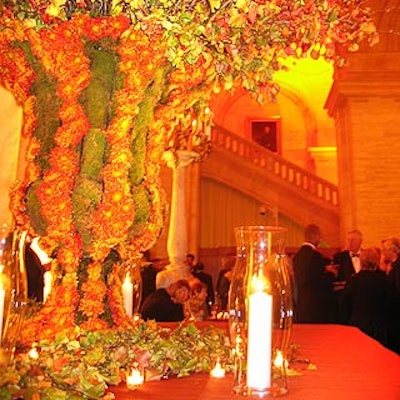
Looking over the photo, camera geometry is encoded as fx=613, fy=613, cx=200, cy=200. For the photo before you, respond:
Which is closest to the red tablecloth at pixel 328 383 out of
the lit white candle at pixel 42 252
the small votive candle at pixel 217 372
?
the small votive candle at pixel 217 372

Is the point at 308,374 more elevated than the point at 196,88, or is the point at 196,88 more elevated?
the point at 196,88

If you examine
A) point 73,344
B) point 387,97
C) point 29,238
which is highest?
point 387,97

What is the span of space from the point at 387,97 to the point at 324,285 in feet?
21.7

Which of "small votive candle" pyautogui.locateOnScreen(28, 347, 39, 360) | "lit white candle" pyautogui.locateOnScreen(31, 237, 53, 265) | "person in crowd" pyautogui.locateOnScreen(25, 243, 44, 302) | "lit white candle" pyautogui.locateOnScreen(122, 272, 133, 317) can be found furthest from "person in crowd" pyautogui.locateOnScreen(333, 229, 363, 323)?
"small votive candle" pyautogui.locateOnScreen(28, 347, 39, 360)

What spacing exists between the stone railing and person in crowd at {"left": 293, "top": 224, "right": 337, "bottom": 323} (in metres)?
9.48

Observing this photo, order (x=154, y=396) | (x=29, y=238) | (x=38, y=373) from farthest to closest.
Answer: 1. (x=29, y=238)
2. (x=154, y=396)
3. (x=38, y=373)

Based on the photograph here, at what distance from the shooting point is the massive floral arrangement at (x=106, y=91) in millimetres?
1810

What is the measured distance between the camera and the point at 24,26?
6.31 ft

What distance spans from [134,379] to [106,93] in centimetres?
87

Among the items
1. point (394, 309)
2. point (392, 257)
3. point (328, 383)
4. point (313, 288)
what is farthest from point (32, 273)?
point (392, 257)

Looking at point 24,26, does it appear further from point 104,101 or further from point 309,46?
point 309,46

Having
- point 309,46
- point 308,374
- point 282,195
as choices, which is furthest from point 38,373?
point 282,195

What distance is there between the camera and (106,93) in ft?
6.31

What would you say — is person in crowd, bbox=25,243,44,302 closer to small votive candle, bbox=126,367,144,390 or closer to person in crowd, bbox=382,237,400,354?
small votive candle, bbox=126,367,144,390
